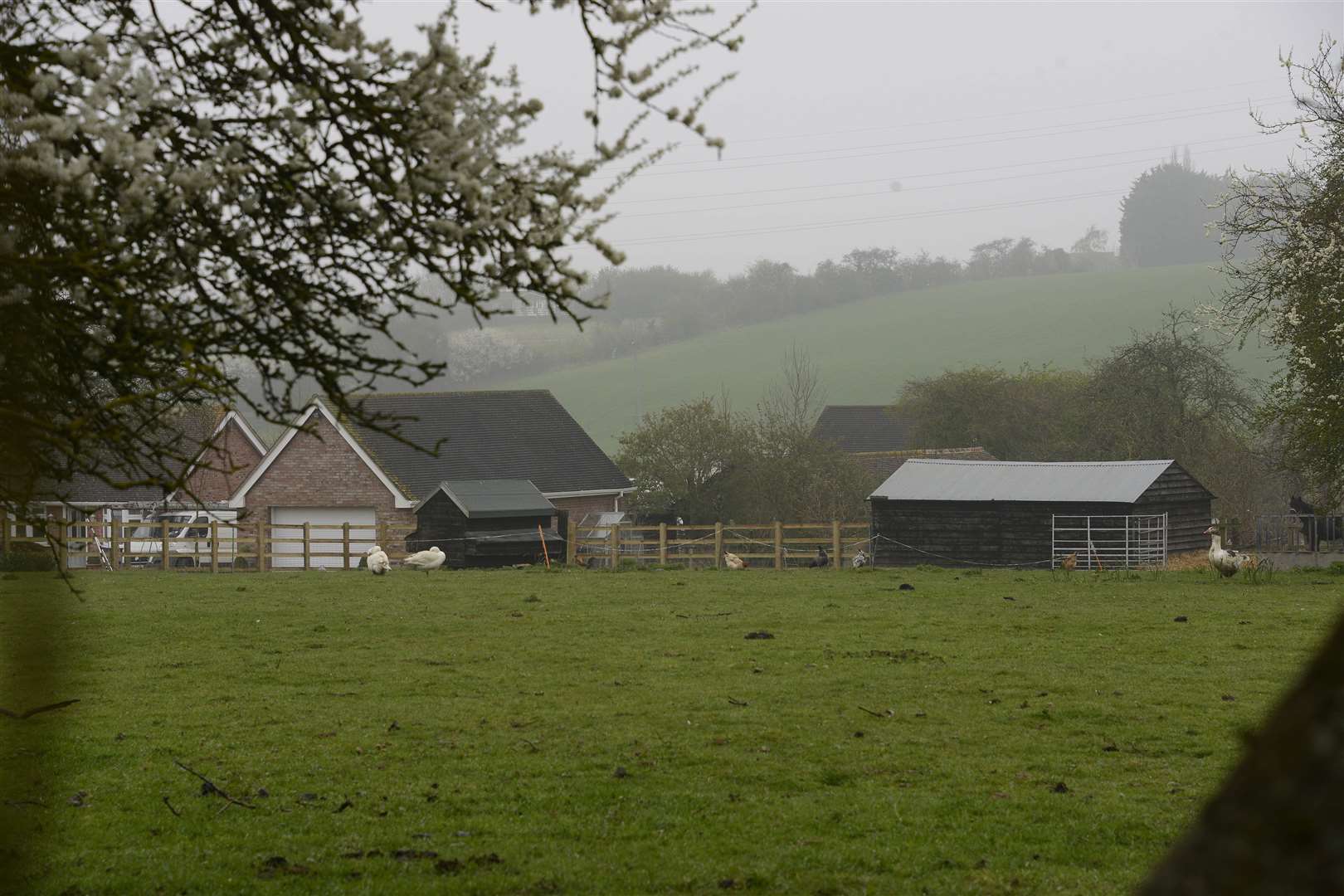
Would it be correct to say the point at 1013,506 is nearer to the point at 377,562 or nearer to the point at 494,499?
the point at 494,499

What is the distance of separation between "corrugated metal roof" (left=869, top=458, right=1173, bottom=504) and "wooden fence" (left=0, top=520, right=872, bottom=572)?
276 centimetres

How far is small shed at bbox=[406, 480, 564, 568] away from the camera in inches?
1652

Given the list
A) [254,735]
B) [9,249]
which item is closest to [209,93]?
[9,249]

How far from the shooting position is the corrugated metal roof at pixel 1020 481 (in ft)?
137

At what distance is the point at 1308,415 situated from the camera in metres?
29.9

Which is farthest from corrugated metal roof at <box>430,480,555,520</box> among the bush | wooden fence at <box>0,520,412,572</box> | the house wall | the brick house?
the bush

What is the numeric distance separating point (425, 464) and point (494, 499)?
5.58 metres

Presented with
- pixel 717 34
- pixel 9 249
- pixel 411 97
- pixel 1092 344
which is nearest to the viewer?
pixel 9 249

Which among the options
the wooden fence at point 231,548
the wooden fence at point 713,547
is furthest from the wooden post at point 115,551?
the wooden fence at point 713,547

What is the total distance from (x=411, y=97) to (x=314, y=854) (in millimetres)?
4786

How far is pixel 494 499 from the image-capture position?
44.7m

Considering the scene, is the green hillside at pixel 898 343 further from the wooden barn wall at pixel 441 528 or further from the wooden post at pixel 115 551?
the wooden post at pixel 115 551

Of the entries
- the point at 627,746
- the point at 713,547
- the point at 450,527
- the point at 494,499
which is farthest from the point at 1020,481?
the point at 627,746

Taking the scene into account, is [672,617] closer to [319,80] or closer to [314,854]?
[314,854]
